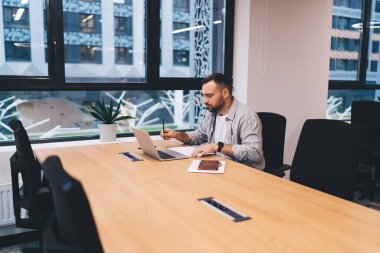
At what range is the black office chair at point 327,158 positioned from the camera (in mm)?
1800

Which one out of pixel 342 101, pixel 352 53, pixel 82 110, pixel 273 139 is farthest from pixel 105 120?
pixel 352 53

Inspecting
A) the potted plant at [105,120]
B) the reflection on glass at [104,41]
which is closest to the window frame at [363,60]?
the reflection on glass at [104,41]

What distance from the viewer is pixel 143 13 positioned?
3305 millimetres

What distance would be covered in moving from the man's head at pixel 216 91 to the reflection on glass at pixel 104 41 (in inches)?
38.7

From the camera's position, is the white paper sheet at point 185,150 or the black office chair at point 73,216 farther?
the white paper sheet at point 185,150

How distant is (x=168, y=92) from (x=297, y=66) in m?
1.35

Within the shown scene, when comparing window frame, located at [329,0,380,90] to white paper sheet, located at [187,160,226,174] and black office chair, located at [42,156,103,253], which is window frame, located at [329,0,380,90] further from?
black office chair, located at [42,156,103,253]

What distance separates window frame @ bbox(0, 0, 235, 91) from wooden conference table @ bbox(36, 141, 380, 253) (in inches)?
47.3

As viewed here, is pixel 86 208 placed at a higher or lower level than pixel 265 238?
higher

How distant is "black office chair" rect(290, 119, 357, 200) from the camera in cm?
180

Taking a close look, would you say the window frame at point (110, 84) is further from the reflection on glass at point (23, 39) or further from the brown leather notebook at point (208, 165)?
the brown leather notebook at point (208, 165)

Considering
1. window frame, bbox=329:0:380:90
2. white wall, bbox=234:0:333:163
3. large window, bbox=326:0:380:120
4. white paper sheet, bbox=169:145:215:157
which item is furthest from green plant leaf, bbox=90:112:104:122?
window frame, bbox=329:0:380:90

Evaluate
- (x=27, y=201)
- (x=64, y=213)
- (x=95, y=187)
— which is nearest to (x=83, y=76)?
(x=27, y=201)

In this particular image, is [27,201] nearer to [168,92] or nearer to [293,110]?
→ [168,92]
